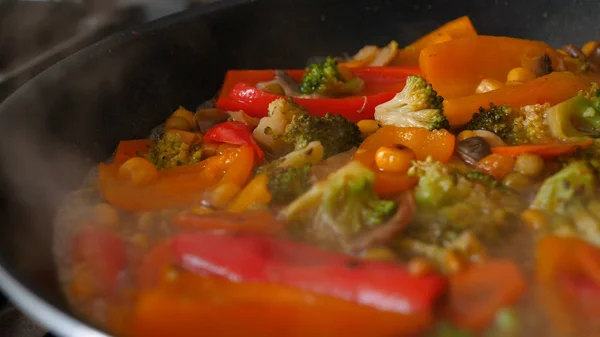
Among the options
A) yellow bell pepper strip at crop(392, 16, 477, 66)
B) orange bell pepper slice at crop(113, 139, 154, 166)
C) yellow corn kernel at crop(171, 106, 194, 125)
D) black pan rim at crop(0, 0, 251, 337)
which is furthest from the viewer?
yellow bell pepper strip at crop(392, 16, 477, 66)

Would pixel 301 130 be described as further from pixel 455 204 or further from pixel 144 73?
pixel 144 73

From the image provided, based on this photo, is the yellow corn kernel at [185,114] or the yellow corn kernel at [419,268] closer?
the yellow corn kernel at [419,268]

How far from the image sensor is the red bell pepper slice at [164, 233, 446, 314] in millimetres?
1679

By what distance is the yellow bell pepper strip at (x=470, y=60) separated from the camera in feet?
9.77

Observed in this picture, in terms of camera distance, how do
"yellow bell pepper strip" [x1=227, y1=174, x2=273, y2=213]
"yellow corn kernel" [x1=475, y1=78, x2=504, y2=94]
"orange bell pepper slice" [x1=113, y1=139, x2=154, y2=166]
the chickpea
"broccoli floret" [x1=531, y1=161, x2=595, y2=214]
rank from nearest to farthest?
"broccoli floret" [x1=531, y1=161, x2=595, y2=214] < "yellow bell pepper strip" [x1=227, y1=174, x2=273, y2=213] < the chickpea < "orange bell pepper slice" [x1=113, y1=139, x2=154, y2=166] < "yellow corn kernel" [x1=475, y1=78, x2=504, y2=94]

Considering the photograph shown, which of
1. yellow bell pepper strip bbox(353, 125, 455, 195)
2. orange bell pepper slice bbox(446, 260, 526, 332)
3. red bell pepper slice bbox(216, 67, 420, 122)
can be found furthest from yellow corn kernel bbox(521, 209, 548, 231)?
red bell pepper slice bbox(216, 67, 420, 122)

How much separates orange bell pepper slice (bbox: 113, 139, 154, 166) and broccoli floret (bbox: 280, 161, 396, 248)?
2.85ft

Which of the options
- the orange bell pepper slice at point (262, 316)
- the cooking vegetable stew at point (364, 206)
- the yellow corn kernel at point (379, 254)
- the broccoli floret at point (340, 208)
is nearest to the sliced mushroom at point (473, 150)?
the cooking vegetable stew at point (364, 206)

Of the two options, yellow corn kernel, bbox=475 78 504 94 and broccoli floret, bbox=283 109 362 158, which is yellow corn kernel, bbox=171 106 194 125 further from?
yellow corn kernel, bbox=475 78 504 94

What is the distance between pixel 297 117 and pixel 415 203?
0.71m

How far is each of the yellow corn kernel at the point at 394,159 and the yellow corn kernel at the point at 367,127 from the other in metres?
0.35

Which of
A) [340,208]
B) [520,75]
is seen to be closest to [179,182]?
[340,208]

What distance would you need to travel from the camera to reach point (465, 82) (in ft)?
9.92

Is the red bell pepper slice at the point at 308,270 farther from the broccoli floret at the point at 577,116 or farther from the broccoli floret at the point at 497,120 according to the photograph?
the broccoli floret at the point at 577,116
